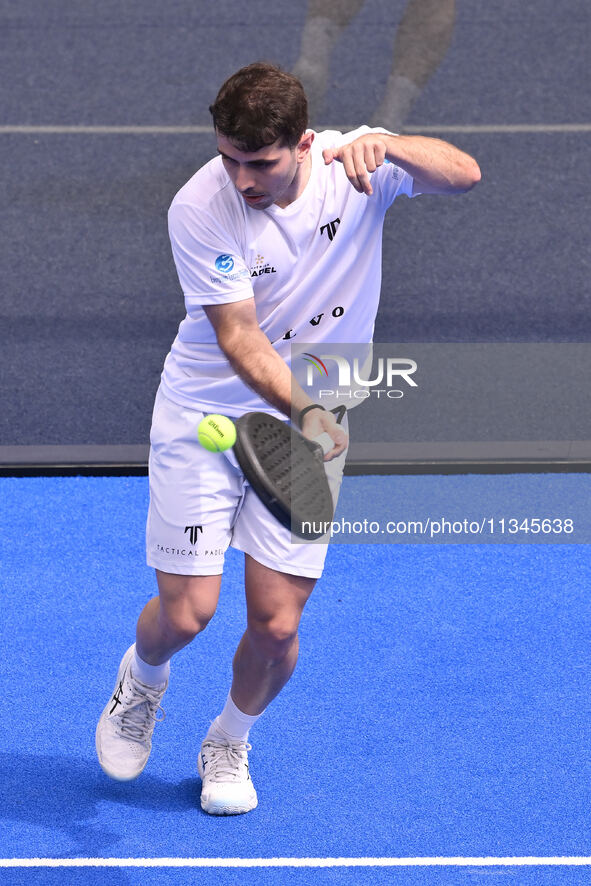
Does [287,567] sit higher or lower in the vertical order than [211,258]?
lower

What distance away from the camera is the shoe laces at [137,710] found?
11.0ft

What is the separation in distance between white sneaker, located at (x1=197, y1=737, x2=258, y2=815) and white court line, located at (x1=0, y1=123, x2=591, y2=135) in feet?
19.2

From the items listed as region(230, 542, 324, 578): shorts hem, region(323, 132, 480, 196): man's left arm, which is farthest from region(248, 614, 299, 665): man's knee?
region(323, 132, 480, 196): man's left arm

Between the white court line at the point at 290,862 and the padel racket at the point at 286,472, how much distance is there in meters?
0.86

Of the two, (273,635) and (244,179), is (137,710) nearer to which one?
(273,635)

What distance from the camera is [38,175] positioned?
788 cm

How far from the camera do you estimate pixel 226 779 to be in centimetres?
325

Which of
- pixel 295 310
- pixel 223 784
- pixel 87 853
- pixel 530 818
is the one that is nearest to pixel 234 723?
pixel 223 784

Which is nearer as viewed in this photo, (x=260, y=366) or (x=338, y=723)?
(x=260, y=366)

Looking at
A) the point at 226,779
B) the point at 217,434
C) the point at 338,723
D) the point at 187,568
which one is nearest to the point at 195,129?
the point at 338,723

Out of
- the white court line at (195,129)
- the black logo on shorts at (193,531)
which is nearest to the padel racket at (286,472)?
the black logo on shorts at (193,531)

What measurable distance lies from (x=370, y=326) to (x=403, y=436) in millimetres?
2344

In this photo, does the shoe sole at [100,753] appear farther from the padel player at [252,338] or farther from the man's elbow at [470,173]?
the man's elbow at [470,173]

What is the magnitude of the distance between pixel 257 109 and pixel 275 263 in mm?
412
